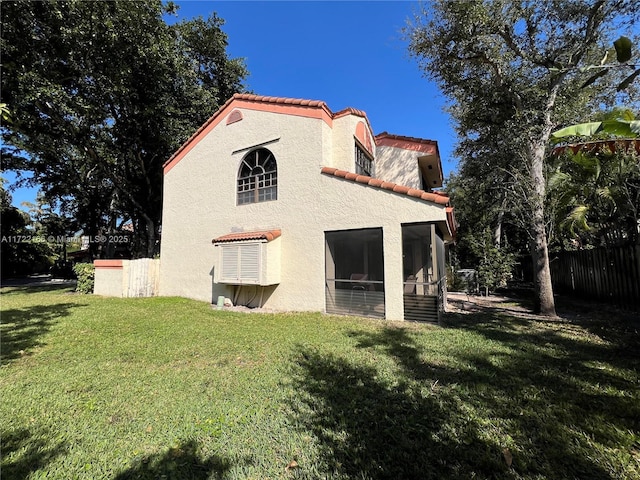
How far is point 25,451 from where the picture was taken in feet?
9.32

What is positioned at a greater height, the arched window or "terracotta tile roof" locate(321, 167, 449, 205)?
→ the arched window

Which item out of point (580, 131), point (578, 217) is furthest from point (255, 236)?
point (578, 217)

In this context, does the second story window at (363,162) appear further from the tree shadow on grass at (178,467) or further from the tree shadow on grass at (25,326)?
the tree shadow on grass at (25,326)

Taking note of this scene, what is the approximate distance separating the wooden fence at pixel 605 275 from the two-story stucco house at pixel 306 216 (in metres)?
5.44

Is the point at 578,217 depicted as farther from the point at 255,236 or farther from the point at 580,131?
the point at 255,236

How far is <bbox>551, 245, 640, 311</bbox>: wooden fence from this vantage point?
893 centimetres

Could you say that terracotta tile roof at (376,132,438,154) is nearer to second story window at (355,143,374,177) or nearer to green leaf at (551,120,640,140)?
second story window at (355,143,374,177)

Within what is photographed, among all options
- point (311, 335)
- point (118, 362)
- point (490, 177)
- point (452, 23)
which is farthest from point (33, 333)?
point (490, 177)

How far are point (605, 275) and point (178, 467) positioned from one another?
45.7 ft

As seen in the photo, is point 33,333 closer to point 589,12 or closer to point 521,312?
point 521,312

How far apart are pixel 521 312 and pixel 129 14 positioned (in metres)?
22.3

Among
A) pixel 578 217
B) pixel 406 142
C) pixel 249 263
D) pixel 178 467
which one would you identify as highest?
pixel 406 142

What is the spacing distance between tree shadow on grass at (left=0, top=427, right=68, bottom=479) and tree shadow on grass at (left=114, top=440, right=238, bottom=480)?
0.87 meters

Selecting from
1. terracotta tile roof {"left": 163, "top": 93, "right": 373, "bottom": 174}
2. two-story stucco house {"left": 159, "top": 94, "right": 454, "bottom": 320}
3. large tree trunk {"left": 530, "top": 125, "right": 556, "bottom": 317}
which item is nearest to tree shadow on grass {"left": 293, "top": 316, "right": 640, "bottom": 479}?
two-story stucco house {"left": 159, "top": 94, "right": 454, "bottom": 320}
